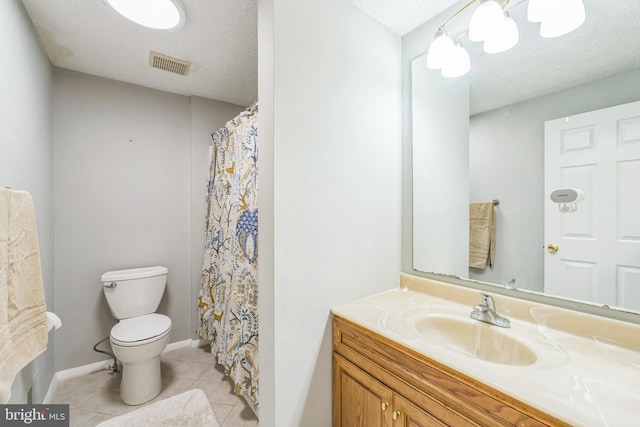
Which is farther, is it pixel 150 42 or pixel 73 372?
pixel 73 372

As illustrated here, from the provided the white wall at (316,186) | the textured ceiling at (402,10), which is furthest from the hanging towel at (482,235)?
the textured ceiling at (402,10)

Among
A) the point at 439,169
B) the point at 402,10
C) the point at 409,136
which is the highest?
the point at 402,10

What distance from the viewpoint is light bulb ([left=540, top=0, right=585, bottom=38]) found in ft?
3.03

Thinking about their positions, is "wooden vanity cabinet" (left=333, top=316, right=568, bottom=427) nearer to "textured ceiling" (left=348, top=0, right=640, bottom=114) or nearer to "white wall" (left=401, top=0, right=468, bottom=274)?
"white wall" (left=401, top=0, right=468, bottom=274)

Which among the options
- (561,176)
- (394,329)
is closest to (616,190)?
(561,176)

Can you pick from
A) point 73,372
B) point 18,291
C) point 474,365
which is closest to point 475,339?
point 474,365

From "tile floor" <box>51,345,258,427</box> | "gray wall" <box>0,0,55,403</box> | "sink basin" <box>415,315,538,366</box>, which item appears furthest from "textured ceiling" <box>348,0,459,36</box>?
"tile floor" <box>51,345,258,427</box>

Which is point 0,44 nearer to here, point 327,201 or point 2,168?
point 2,168

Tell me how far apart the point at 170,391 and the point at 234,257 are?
3.49ft

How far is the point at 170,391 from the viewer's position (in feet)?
6.00

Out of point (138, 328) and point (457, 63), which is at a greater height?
point (457, 63)

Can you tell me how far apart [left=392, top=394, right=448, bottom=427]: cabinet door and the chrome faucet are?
Result: 0.44 meters

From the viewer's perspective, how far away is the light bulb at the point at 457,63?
122 centimetres

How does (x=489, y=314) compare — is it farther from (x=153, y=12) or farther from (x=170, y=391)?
(x=153, y=12)
